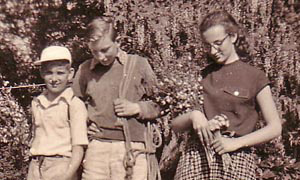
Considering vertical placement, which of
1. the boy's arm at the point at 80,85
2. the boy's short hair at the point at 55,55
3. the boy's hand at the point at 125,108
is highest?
the boy's short hair at the point at 55,55

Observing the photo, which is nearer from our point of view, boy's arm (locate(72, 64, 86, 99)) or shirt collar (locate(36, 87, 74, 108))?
shirt collar (locate(36, 87, 74, 108))

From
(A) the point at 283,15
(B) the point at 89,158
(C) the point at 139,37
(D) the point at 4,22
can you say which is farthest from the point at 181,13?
(B) the point at 89,158

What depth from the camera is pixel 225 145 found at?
3.66 meters

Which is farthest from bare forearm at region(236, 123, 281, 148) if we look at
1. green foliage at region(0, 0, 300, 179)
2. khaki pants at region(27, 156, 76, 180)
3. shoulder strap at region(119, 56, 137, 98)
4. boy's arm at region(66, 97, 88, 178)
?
green foliage at region(0, 0, 300, 179)

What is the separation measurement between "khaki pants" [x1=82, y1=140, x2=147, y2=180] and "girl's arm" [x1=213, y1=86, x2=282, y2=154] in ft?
1.75

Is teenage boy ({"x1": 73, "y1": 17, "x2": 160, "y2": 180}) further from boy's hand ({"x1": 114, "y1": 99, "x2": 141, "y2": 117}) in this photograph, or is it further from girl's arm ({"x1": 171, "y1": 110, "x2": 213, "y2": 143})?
girl's arm ({"x1": 171, "y1": 110, "x2": 213, "y2": 143})

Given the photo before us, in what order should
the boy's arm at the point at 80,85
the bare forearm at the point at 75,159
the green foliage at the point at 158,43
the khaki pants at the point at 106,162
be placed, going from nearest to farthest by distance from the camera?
the bare forearm at the point at 75,159, the khaki pants at the point at 106,162, the boy's arm at the point at 80,85, the green foliage at the point at 158,43

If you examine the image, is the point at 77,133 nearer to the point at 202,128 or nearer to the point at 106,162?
the point at 106,162

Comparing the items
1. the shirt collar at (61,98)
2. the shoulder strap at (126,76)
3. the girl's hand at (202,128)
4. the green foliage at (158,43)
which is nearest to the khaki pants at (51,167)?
the shirt collar at (61,98)

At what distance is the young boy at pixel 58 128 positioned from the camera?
388cm

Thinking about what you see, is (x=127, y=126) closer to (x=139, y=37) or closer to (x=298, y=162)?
(x=139, y=37)

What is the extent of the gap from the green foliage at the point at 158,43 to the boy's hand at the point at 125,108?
1.18m

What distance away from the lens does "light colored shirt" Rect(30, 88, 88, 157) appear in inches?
153

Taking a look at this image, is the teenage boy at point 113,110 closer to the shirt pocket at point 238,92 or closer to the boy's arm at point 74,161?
the boy's arm at point 74,161
